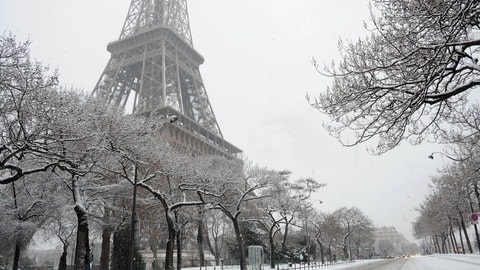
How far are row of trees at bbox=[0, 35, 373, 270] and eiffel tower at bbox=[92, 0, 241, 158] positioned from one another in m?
21.1

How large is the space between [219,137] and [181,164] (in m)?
44.2

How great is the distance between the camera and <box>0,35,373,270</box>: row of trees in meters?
12.1

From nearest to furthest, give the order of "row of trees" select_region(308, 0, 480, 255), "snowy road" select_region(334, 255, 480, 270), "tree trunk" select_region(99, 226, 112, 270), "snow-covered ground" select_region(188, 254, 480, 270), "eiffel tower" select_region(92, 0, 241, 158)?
"row of trees" select_region(308, 0, 480, 255)
"snowy road" select_region(334, 255, 480, 270)
"snow-covered ground" select_region(188, 254, 480, 270)
"tree trunk" select_region(99, 226, 112, 270)
"eiffel tower" select_region(92, 0, 241, 158)

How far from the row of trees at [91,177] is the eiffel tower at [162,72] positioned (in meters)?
21.1

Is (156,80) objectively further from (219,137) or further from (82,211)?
(82,211)

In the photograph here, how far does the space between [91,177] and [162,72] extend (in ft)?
142

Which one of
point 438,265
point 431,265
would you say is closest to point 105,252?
point 438,265

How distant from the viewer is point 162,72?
64.4 m

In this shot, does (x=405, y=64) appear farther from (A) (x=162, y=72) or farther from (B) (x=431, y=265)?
(A) (x=162, y=72)

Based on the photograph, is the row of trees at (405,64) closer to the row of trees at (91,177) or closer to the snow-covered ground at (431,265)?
the row of trees at (91,177)

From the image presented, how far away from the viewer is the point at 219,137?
→ 234 ft

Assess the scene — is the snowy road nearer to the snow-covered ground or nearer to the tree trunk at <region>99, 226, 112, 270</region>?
the snow-covered ground

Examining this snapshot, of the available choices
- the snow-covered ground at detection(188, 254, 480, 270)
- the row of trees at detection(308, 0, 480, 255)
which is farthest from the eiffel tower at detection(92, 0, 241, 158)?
the row of trees at detection(308, 0, 480, 255)

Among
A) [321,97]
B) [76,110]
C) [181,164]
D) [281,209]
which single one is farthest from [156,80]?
[321,97]
